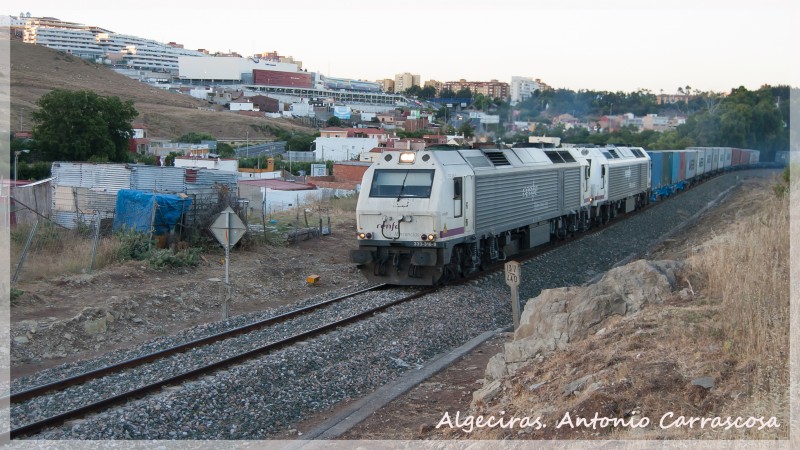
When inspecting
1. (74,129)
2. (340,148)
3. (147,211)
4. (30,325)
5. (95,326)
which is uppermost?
(74,129)

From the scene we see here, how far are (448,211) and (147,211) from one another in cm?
877

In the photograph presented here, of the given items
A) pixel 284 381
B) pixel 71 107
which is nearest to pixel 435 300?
pixel 284 381

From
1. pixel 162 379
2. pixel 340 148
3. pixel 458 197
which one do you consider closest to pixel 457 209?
pixel 458 197

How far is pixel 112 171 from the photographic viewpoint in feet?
85.3

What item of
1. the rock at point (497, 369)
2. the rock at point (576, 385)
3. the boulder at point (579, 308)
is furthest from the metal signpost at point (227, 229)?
the rock at point (576, 385)

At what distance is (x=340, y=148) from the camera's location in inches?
2854

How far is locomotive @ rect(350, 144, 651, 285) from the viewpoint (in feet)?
55.6

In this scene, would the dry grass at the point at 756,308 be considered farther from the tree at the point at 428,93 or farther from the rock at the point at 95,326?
the tree at the point at 428,93

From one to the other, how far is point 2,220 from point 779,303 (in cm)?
1941

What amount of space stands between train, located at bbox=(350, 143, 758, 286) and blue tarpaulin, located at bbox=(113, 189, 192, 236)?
582cm

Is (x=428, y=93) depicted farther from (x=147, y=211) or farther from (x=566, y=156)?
(x=147, y=211)

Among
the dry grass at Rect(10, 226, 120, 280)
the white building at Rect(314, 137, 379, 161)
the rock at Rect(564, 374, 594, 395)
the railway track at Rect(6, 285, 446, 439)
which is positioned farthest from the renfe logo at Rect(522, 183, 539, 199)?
the white building at Rect(314, 137, 379, 161)

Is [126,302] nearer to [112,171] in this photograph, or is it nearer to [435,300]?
[435,300]

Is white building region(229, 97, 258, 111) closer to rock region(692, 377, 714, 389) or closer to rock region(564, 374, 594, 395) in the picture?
rock region(564, 374, 594, 395)
